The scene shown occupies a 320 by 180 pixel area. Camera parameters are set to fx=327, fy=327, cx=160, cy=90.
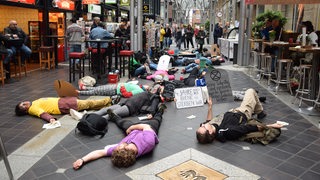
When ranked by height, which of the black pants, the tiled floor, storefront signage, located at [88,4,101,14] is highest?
storefront signage, located at [88,4,101,14]

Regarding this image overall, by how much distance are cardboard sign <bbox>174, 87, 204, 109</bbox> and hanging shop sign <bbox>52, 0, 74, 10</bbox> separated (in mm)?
9321

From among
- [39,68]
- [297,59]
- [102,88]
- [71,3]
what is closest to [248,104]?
[102,88]

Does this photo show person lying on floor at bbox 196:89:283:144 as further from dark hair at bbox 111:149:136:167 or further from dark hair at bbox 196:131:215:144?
dark hair at bbox 111:149:136:167

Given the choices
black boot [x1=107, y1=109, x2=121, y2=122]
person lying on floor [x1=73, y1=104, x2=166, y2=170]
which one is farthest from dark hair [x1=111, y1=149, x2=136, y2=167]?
black boot [x1=107, y1=109, x2=121, y2=122]

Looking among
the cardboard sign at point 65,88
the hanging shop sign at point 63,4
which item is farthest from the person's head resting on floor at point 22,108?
the hanging shop sign at point 63,4

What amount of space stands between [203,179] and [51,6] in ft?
38.5

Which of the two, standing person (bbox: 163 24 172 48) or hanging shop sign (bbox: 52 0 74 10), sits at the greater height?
hanging shop sign (bbox: 52 0 74 10)

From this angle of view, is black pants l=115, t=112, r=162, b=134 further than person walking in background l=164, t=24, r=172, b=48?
No

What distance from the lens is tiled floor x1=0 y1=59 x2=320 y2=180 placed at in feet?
12.8

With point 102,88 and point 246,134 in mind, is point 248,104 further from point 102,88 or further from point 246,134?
point 102,88

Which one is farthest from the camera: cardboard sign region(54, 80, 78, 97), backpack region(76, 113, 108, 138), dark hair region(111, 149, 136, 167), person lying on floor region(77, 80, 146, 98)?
person lying on floor region(77, 80, 146, 98)

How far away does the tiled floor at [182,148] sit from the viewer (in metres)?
3.89

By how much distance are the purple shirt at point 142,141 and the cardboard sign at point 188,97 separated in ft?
6.43

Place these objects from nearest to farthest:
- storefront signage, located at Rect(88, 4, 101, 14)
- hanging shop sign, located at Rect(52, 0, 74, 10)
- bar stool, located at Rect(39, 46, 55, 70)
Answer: bar stool, located at Rect(39, 46, 55, 70) < hanging shop sign, located at Rect(52, 0, 74, 10) < storefront signage, located at Rect(88, 4, 101, 14)
